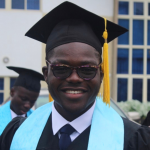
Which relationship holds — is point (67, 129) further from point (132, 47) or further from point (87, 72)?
point (132, 47)

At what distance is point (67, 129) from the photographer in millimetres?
1974

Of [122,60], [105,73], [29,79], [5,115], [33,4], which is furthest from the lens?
[122,60]

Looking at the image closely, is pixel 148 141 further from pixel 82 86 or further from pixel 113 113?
pixel 82 86

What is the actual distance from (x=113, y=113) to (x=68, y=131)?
0.41m

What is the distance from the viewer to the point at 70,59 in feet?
6.06

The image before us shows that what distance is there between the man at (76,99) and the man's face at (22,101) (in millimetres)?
1522

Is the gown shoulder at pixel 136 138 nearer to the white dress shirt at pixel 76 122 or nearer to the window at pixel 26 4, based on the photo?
the white dress shirt at pixel 76 122

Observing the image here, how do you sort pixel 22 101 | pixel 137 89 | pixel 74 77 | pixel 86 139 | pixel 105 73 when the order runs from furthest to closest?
pixel 137 89, pixel 22 101, pixel 105 73, pixel 86 139, pixel 74 77

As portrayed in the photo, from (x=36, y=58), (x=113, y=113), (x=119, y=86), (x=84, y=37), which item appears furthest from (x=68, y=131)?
(x=119, y=86)

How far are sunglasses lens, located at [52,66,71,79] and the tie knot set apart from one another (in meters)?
0.37

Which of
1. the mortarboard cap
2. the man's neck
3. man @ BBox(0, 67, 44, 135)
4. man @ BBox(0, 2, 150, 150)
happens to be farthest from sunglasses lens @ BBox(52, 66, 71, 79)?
man @ BBox(0, 67, 44, 135)

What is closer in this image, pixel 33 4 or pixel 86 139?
pixel 86 139

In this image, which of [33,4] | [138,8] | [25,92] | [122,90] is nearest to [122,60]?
[122,90]

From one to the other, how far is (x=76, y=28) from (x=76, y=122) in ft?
2.21
